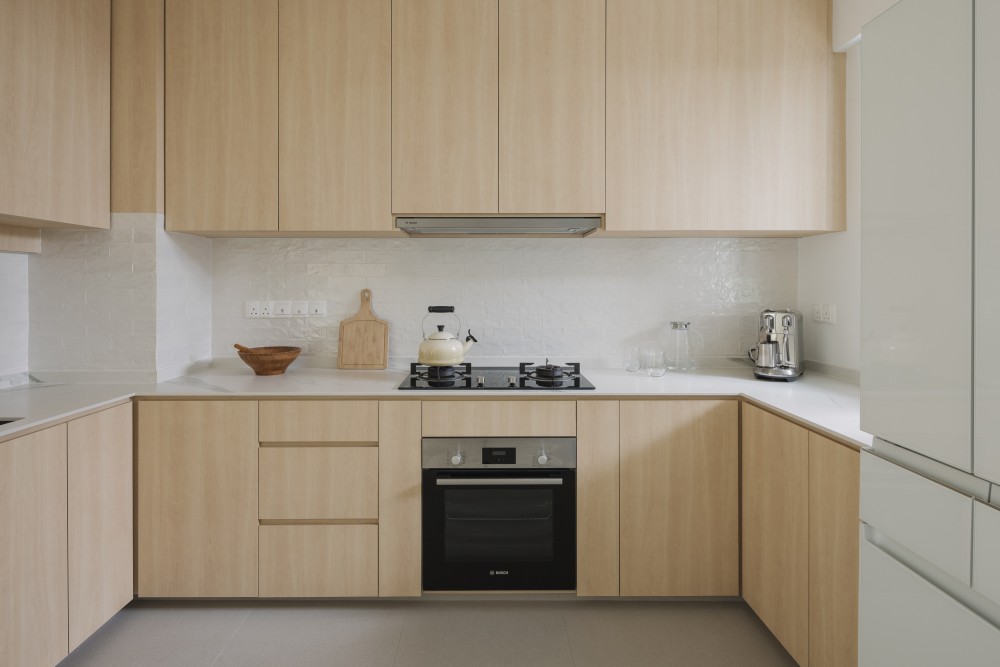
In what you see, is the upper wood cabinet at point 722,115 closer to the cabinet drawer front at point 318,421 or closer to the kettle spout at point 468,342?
the kettle spout at point 468,342

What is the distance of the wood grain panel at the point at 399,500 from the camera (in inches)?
93.4

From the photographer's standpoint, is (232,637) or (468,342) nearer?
(232,637)

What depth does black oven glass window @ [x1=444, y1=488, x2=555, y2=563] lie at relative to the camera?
2.40 meters

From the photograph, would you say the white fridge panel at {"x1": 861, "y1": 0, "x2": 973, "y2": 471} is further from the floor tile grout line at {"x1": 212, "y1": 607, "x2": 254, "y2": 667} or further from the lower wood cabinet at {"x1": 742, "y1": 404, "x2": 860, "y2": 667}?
the floor tile grout line at {"x1": 212, "y1": 607, "x2": 254, "y2": 667}

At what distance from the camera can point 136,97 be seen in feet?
8.15

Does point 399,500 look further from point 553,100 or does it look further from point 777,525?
point 553,100

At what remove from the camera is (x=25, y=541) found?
69.2 inches

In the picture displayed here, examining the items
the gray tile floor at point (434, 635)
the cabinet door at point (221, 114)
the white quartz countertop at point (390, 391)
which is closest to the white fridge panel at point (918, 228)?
the white quartz countertop at point (390, 391)

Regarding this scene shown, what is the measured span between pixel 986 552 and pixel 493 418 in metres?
1.58

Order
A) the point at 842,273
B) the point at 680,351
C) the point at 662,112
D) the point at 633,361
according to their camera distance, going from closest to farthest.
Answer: the point at 662,112 < the point at 842,273 < the point at 633,361 < the point at 680,351

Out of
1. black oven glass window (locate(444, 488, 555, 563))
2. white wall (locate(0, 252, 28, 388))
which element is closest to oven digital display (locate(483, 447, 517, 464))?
black oven glass window (locate(444, 488, 555, 563))

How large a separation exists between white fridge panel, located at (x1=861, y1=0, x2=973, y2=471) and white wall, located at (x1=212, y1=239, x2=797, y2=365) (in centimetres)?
168

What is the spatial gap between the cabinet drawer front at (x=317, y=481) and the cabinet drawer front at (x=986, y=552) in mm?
1841

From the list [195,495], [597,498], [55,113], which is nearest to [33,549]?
[195,495]
